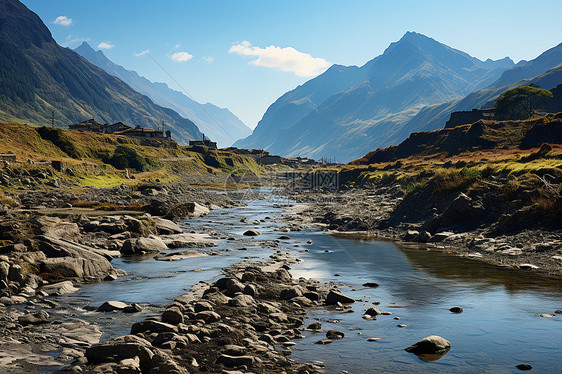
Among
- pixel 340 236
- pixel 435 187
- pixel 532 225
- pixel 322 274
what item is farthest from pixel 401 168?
pixel 322 274

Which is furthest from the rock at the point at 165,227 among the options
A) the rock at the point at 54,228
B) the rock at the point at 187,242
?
the rock at the point at 54,228

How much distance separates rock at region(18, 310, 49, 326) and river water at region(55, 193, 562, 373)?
3.37 feet

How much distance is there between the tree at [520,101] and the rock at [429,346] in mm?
126503

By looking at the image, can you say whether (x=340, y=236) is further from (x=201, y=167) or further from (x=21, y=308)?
(x=201, y=167)

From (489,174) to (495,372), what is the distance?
3171 centimetres

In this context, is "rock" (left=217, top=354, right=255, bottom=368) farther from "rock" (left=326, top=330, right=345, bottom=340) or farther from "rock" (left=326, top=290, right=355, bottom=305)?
"rock" (left=326, top=290, right=355, bottom=305)

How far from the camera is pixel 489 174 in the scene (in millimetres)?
37656

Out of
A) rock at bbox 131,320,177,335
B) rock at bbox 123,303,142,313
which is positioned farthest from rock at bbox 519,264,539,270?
rock at bbox 123,303,142,313

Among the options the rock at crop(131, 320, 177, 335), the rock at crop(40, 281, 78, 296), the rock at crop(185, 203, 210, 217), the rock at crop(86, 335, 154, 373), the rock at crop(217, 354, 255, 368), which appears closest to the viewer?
the rock at crop(86, 335, 154, 373)

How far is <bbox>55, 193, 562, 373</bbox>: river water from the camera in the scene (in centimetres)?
1050

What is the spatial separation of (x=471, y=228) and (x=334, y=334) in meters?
21.7

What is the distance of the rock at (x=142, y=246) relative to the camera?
1043 inches

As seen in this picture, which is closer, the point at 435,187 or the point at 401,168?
the point at 435,187

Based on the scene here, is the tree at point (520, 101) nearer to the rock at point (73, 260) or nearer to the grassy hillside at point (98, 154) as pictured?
the grassy hillside at point (98, 154)
